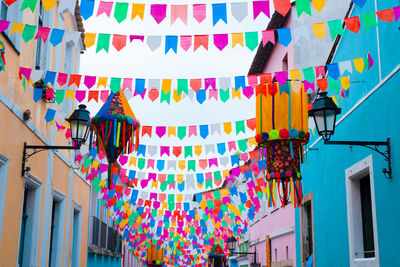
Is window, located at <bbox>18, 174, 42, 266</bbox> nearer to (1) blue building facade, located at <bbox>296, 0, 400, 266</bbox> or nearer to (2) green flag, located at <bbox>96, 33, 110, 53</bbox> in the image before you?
(2) green flag, located at <bbox>96, 33, 110, 53</bbox>

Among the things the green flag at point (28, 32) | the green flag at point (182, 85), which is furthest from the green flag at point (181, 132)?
the green flag at point (28, 32)

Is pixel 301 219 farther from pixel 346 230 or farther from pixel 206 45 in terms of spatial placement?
pixel 206 45

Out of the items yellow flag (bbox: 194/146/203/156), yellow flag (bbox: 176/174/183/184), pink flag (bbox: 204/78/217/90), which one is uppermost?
pink flag (bbox: 204/78/217/90)

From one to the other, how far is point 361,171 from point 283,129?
63.1 inches

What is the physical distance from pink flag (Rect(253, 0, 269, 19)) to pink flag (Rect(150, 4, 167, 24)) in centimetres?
116

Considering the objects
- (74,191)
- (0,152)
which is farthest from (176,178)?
(0,152)

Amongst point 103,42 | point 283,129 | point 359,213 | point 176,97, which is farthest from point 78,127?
point 359,213

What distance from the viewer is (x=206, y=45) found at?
7621 millimetres

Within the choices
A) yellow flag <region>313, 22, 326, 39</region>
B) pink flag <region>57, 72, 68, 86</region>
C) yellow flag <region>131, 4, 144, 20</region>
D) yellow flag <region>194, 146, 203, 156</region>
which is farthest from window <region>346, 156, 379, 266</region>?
pink flag <region>57, 72, 68, 86</region>

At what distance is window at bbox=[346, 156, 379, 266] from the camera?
9.20m

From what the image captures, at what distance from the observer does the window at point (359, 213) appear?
9195 mm

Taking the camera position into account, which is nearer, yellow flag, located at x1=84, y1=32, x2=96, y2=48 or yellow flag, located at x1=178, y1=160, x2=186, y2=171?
yellow flag, located at x1=84, y1=32, x2=96, y2=48

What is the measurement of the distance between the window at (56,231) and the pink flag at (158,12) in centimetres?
635

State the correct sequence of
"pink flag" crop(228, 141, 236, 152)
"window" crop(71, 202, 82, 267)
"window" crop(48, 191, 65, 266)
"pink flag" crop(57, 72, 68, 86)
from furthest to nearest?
"window" crop(71, 202, 82, 267) < "pink flag" crop(228, 141, 236, 152) < "window" crop(48, 191, 65, 266) < "pink flag" crop(57, 72, 68, 86)
